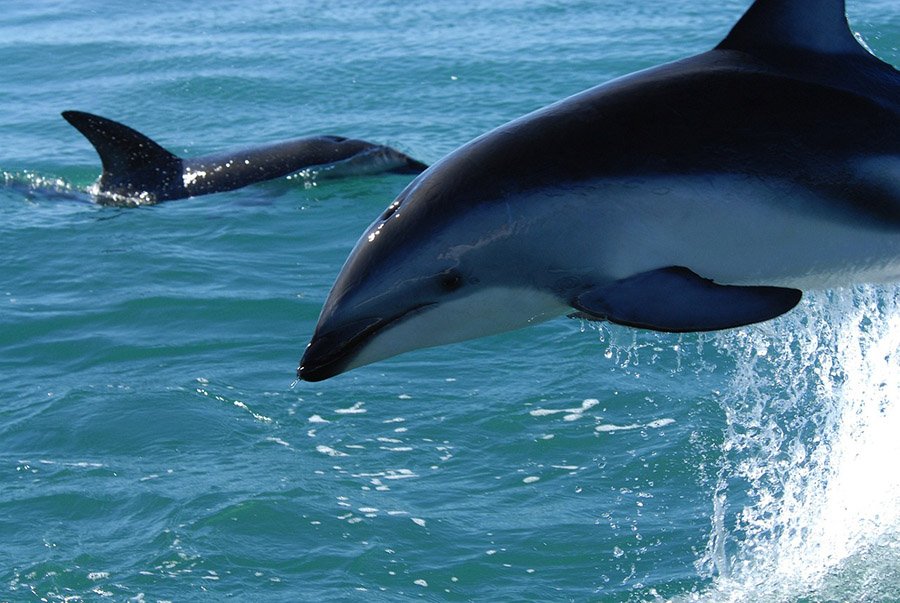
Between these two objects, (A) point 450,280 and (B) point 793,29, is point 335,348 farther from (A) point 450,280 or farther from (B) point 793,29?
(B) point 793,29

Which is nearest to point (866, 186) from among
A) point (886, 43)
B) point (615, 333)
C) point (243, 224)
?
point (615, 333)

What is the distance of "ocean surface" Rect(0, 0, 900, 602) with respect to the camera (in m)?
7.39

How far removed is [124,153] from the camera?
14.4 metres

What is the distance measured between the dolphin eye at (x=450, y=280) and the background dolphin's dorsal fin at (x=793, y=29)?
1597 mm

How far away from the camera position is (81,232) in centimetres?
1326

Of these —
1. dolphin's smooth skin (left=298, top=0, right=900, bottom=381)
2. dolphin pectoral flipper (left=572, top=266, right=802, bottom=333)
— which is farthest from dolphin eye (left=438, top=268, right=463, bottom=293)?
dolphin pectoral flipper (left=572, top=266, right=802, bottom=333)

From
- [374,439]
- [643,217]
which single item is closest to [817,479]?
[374,439]

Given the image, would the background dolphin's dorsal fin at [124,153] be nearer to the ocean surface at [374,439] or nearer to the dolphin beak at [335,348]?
the ocean surface at [374,439]

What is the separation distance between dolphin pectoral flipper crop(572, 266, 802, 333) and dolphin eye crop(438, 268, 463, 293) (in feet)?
1.37

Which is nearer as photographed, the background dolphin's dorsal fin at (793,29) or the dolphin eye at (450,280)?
the dolphin eye at (450,280)

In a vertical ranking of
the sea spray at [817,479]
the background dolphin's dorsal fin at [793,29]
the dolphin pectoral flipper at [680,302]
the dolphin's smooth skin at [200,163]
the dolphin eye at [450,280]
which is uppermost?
the background dolphin's dorsal fin at [793,29]

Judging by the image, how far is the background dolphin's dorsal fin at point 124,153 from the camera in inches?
558

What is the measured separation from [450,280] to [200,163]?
10.4 meters

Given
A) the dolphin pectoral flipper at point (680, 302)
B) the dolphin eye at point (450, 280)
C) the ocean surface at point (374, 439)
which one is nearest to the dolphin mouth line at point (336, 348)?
the dolphin eye at point (450, 280)
